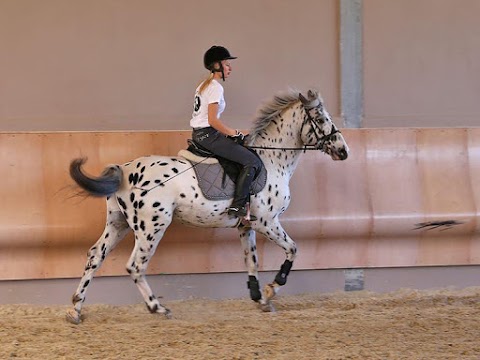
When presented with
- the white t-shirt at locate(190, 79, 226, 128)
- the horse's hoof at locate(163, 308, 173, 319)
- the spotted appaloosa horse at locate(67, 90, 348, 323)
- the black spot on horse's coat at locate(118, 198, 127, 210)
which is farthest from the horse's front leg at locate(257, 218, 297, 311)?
the black spot on horse's coat at locate(118, 198, 127, 210)

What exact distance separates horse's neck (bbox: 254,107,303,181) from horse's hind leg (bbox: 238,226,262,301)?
0.66 m

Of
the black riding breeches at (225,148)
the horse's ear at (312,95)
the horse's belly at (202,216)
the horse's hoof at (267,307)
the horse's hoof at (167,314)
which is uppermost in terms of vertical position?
the horse's ear at (312,95)

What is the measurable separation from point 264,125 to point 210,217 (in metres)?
1.06

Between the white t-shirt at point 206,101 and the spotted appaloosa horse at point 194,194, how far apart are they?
38 centimetres

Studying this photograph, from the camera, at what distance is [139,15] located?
22.6 ft

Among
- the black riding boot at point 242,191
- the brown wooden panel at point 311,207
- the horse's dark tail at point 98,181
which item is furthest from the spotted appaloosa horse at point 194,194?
the brown wooden panel at point 311,207

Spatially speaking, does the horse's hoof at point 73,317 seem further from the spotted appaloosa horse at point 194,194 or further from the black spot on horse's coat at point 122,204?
the black spot on horse's coat at point 122,204

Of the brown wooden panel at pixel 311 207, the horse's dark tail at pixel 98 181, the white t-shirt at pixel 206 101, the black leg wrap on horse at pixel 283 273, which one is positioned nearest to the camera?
the horse's dark tail at pixel 98 181

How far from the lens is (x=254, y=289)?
6.32m

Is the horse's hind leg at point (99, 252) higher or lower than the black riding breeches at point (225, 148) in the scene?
lower

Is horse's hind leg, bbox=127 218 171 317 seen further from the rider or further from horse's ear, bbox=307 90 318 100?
horse's ear, bbox=307 90 318 100

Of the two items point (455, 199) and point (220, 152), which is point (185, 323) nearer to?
point (220, 152)

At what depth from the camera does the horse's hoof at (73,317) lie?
590 centimetres

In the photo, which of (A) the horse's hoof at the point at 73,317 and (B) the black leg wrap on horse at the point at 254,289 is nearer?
(A) the horse's hoof at the point at 73,317
